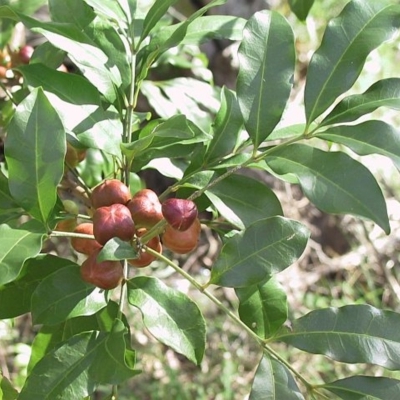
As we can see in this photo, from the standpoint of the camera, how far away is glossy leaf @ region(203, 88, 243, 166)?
0.88m

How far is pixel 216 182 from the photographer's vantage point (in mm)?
852

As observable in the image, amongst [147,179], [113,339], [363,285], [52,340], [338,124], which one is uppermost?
[338,124]

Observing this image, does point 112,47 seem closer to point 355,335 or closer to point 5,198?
point 5,198

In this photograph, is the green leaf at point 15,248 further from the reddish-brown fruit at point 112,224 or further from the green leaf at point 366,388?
the green leaf at point 366,388

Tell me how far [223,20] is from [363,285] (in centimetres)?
215

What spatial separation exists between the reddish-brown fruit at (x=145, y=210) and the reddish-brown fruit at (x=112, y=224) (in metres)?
0.02

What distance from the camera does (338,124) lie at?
906 mm

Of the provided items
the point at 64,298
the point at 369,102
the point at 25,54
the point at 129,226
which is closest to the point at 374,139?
the point at 369,102

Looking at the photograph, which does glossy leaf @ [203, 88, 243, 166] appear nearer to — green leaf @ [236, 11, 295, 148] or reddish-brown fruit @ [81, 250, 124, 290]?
green leaf @ [236, 11, 295, 148]

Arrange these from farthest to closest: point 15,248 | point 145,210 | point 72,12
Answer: point 72,12 < point 145,210 < point 15,248

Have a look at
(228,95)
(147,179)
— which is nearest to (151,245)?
(228,95)

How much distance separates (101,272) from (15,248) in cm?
12

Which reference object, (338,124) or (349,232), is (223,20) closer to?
(338,124)

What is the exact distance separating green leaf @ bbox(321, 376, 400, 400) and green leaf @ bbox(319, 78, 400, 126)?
0.30 meters
